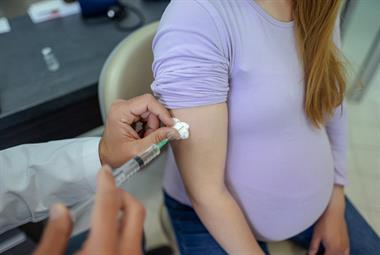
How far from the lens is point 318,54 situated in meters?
0.63

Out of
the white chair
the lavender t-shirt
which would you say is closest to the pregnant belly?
the lavender t-shirt

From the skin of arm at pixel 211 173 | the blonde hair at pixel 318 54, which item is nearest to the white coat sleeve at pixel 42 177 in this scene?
the skin of arm at pixel 211 173

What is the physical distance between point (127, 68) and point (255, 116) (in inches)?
12.8

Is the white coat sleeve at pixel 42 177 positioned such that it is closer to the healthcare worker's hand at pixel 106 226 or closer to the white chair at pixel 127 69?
the white chair at pixel 127 69

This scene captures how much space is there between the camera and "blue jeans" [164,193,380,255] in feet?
2.64

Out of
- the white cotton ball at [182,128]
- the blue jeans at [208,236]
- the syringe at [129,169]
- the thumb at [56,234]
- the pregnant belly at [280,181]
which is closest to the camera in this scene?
the thumb at [56,234]

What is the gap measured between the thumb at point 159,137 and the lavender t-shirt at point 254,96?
0.16 feet

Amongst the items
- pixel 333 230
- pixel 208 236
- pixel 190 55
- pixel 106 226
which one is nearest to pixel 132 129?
pixel 190 55

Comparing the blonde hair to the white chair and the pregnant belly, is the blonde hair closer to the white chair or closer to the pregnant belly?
the pregnant belly

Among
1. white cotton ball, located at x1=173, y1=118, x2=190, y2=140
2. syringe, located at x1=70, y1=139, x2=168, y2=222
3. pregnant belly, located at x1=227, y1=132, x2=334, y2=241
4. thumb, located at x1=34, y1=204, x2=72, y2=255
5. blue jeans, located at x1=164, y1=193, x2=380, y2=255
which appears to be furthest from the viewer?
blue jeans, located at x1=164, y1=193, x2=380, y2=255

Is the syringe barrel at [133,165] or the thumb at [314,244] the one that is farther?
the thumb at [314,244]

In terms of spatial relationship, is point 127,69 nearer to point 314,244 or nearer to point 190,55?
point 190,55

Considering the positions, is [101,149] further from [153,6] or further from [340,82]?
[153,6]

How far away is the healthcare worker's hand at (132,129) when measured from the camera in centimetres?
54
